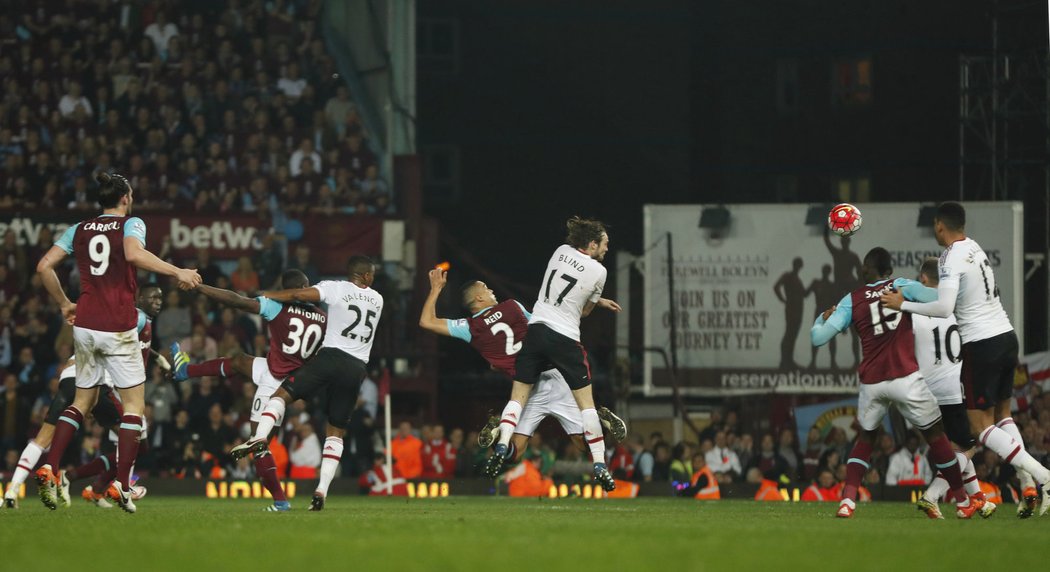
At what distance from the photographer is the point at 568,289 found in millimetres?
14289

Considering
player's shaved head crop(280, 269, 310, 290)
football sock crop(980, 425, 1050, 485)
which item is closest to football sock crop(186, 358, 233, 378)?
player's shaved head crop(280, 269, 310, 290)

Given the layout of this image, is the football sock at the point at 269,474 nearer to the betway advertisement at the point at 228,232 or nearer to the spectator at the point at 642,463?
the spectator at the point at 642,463

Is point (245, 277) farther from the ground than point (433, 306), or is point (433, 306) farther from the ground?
point (245, 277)

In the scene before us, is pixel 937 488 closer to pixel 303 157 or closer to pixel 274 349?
pixel 274 349

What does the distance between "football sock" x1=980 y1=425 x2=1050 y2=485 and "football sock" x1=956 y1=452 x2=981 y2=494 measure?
643 mm

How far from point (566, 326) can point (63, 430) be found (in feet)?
14.3

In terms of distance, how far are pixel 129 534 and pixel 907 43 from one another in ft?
112

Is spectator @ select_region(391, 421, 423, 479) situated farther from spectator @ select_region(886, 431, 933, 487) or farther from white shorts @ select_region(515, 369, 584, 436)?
white shorts @ select_region(515, 369, 584, 436)

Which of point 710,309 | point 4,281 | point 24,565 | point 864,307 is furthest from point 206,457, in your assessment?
point 24,565

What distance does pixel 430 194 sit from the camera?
44.1m

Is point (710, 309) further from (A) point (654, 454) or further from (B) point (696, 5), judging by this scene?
(B) point (696, 5)

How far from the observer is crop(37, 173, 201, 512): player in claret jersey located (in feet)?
40.9

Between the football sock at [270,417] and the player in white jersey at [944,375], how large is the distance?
18.0ft

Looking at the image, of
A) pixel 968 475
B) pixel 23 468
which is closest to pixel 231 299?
pixel 23 468
